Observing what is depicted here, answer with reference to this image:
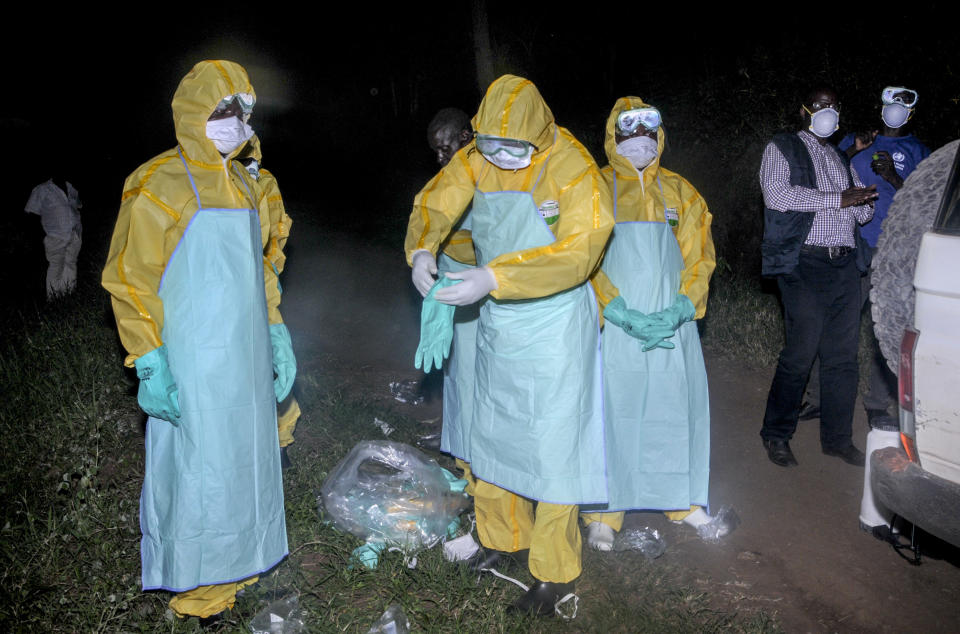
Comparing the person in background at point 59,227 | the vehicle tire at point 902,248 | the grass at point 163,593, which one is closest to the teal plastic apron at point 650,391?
the grass at point 163,593

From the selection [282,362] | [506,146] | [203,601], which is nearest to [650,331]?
[506,146]

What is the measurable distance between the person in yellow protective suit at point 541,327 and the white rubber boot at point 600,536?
56 centimetres

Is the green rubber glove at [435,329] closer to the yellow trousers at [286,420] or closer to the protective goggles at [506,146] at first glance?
the protective goggles at [506,146]

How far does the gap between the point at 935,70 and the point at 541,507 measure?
653 cm

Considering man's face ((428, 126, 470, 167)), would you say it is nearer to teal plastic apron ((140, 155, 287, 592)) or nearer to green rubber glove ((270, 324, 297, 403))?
green rubber glove ((270, 324, 297, 403))

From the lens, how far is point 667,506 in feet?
12.5

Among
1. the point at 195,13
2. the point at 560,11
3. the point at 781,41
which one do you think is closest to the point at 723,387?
the point at 781,41

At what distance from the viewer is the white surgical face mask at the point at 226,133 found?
9.95 feet

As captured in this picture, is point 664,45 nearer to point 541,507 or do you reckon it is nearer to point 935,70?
point 935,70

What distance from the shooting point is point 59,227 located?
31.1 feet

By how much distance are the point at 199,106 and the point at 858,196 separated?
3402 mm

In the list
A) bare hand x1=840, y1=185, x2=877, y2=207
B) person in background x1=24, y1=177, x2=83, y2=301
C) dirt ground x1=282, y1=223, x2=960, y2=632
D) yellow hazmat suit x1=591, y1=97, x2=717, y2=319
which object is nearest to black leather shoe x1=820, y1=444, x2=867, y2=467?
dirt ground x1=282, y1=223, x2=960, y2=632

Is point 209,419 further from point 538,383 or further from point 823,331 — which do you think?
point 823,331

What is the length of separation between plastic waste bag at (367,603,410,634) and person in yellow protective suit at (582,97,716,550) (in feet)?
3.51
